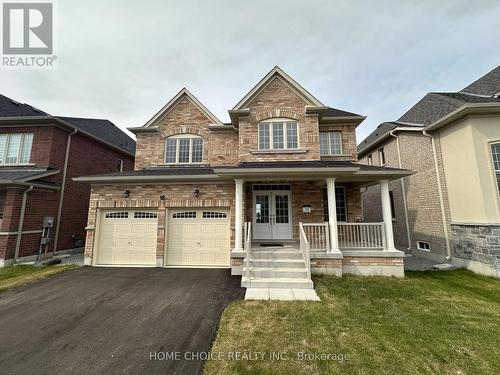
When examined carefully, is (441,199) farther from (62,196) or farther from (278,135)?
(62,196)

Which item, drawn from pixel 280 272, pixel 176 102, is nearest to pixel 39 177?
pixel 176 102

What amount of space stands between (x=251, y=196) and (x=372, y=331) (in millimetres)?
6569

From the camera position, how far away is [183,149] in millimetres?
11672

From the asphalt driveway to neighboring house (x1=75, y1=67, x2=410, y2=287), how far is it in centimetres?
156

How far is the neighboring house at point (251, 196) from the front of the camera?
25.3 feet

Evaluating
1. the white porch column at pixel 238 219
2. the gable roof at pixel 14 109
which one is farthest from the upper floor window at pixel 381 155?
the gable roof at pixel 14 109

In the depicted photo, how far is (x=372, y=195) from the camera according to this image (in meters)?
14.9

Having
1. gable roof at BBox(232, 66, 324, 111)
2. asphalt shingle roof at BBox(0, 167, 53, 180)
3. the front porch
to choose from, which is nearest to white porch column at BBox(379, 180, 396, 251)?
the front porch

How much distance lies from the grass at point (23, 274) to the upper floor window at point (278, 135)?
968cm

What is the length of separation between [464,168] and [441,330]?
25.2ft

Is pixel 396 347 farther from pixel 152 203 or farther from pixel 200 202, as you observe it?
pixel 152 203

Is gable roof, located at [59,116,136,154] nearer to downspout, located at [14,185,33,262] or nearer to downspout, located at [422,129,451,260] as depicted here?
downspout, located at [14,185,33,262]

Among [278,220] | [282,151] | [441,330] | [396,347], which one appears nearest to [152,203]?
[278,220]

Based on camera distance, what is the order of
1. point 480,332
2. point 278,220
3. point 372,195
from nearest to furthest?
1. point 480,332
2. point 278,220
3. point 372,195
